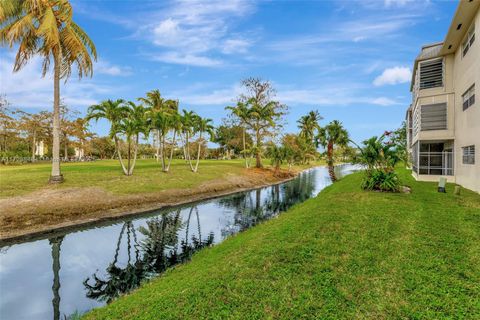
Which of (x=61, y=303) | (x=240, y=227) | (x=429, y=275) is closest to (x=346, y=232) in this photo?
(x=429, y=275)

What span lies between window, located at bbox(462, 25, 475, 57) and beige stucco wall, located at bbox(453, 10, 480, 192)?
1.49 feet

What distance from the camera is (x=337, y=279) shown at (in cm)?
625

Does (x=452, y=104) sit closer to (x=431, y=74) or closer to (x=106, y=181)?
(x=431, y=74)

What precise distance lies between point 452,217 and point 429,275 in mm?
5900

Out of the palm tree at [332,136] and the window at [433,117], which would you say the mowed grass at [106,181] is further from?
the window at [433,117]

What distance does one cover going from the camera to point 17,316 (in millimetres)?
7246

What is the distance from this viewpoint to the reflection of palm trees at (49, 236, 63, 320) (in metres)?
7.59

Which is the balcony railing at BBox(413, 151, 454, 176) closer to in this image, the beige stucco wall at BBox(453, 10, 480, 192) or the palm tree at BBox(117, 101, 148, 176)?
the beige stucco wall at BBox(453, 10, 480, 192)

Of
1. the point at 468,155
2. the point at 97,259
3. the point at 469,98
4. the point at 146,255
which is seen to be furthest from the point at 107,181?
the point at 469,98

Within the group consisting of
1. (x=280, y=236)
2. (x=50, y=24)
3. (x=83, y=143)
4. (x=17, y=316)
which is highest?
(x=50, y=24)

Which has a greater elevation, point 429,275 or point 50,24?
point 50,24

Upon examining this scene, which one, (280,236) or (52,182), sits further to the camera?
(52,182)

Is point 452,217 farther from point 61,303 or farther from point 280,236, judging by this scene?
point 61,303

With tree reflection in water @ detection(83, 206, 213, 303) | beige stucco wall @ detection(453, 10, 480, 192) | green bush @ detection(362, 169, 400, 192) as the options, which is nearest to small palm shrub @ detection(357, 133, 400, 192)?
green bush @ detection(362, 169, 400, 192)
